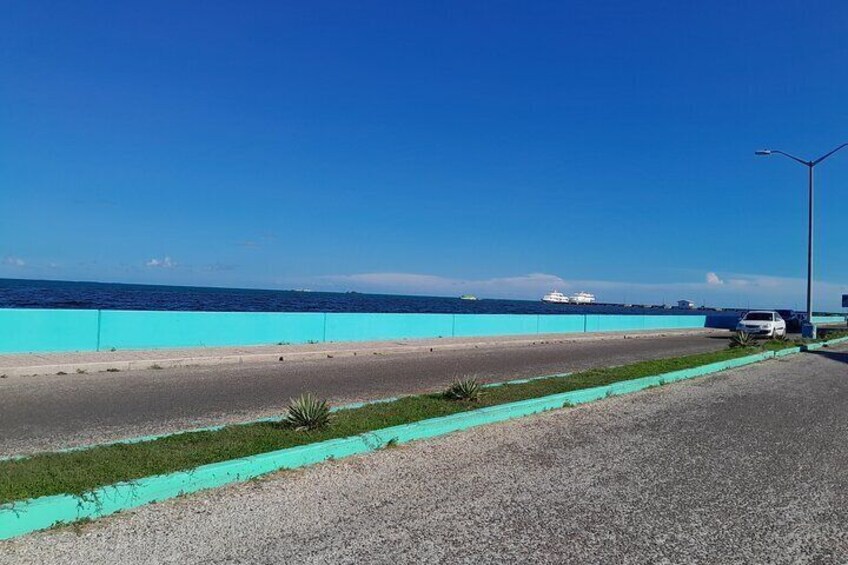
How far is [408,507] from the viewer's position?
5316mm

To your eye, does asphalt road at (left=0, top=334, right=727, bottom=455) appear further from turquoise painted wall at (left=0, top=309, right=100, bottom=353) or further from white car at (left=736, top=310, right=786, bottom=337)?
white car at (left=736, top=310, right=786, bottom=337)

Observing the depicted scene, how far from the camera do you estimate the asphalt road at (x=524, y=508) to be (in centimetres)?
439

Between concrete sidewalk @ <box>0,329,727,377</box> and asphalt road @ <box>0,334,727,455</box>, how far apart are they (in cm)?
60

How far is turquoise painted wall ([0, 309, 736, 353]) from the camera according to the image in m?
15.7

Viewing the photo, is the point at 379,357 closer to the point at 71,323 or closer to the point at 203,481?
the point at 71,323

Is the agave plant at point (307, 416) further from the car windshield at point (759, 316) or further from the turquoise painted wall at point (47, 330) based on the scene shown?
the car windshield at point (759, 316)

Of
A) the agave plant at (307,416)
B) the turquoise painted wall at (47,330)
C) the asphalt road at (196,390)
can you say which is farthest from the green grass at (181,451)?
the turquoise painted wall at (47,330)

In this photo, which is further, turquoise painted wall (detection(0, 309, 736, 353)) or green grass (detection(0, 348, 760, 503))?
turquoise painted wall (detection(0, 309, 736, 353))

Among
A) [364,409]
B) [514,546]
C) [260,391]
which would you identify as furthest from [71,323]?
[514,546]

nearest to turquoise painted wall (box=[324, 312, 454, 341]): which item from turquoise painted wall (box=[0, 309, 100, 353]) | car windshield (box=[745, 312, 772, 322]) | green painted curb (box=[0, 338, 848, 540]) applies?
turquoise painted wall (box=[0, 309, 100, 353])

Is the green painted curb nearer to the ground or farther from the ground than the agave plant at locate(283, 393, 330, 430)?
nearer to the ground

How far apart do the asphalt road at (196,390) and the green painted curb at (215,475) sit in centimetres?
241

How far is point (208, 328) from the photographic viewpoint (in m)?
19.1

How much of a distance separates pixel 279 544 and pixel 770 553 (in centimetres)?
342
